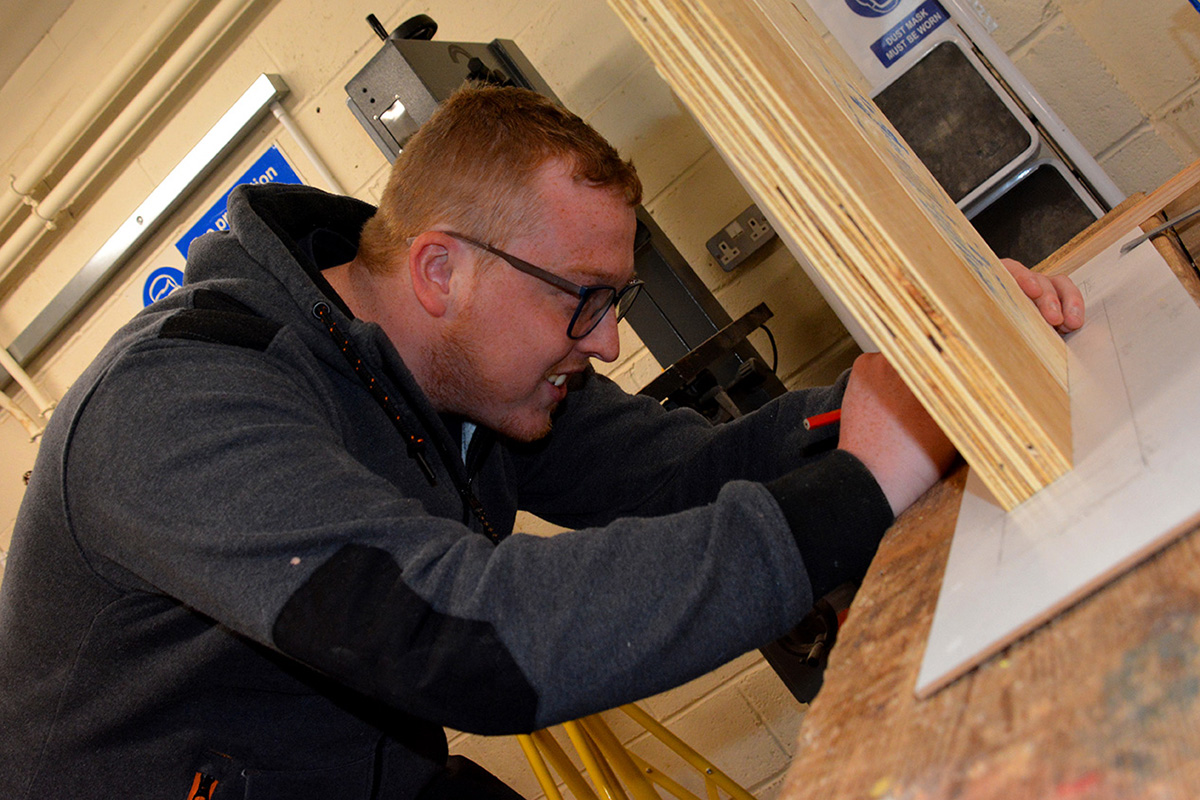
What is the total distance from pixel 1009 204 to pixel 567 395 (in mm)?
901

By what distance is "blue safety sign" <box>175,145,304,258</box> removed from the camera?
2441mm

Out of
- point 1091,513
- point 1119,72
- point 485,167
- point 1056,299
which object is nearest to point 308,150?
point 485,167

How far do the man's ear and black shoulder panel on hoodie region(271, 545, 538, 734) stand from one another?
64 cm

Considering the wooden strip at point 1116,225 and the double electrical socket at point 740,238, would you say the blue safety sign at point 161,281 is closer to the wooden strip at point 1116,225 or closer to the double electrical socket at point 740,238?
the double electrical socket at point 740,238

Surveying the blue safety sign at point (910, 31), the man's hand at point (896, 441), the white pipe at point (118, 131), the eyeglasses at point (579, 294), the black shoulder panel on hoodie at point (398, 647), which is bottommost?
the man's hand at point (896, 441)

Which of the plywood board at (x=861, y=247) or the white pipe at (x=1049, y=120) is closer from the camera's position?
the plywood board at (x=861, y=247)

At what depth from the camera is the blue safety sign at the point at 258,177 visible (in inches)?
96.1

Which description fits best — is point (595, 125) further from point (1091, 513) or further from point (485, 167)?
point (1091, 513)

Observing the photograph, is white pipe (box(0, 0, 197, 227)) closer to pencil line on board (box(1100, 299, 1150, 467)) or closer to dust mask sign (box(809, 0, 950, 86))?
dust mask sign (box(809, 0, 950, 86))

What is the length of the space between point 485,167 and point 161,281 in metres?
1.88

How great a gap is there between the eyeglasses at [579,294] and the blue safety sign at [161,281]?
1.80 meters

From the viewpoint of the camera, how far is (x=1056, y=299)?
780mm

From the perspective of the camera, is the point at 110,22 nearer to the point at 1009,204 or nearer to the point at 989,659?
the point at 1009,204

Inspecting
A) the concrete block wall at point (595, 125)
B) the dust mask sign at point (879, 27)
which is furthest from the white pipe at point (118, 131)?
the dust mask sign at point (879, 27)
